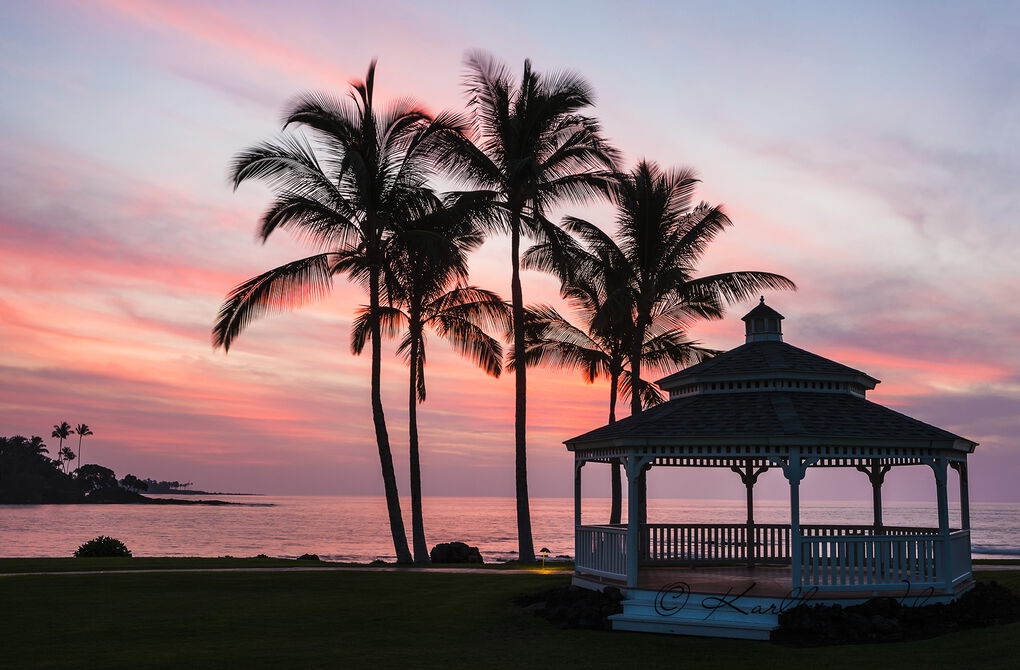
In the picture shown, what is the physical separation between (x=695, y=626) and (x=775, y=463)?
12.4 feet

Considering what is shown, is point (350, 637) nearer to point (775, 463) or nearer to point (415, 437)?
point (775, 463)

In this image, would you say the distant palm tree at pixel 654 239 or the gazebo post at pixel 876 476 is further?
the distant palm tree at pixel 654 239

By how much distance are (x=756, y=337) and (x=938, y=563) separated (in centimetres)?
688

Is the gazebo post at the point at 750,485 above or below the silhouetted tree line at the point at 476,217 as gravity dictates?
below

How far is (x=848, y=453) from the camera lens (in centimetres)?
1705

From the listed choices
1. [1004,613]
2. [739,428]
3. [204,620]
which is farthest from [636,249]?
[204,620]

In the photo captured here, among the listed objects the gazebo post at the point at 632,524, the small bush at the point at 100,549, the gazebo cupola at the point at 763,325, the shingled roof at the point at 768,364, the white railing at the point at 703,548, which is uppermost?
the gazebo cupola at the point at 763,325

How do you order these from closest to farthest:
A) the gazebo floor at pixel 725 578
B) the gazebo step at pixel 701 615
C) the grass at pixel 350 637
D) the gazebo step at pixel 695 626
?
the grass at pixel 350 637
the gazebo step at pixel 695 626
the gazebo step at pixel 701 615
the gazebo floor at pixel 725 578

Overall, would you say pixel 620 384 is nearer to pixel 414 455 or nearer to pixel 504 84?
pixel 414 455

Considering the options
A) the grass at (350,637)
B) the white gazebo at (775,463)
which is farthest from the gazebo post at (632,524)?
the grass at (350,637)

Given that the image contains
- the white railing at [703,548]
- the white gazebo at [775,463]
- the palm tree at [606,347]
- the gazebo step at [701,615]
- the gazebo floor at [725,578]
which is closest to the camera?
the gazebo step at [701,615]

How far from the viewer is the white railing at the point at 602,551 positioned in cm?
1802

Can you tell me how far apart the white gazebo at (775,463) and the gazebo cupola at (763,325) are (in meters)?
0.82

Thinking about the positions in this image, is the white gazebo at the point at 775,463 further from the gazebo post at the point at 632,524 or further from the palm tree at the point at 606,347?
the palm tree at the point at 606,347
